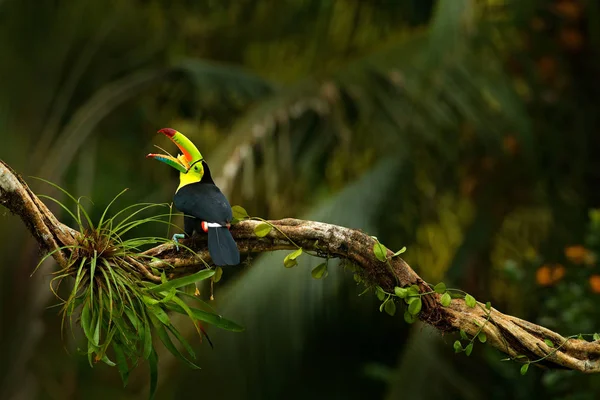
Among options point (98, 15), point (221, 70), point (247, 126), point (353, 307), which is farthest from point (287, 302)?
point (98, 15)

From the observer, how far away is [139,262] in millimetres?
2156

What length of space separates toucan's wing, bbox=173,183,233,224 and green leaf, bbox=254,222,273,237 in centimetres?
7

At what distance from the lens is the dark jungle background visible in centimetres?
454

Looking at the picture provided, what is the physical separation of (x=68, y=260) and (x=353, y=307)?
2746 mm

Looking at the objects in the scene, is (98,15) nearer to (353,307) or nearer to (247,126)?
(247,126)

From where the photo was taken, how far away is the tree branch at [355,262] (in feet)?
6.89

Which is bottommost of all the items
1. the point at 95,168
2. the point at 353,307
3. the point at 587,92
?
the point at 353,307

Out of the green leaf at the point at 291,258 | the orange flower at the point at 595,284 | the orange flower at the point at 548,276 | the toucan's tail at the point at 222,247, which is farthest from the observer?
the orange flower at the point at 548,276

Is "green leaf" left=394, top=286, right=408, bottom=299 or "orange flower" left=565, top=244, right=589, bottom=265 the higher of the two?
"green leaf" left=394, top=286, right=408, bottom=299

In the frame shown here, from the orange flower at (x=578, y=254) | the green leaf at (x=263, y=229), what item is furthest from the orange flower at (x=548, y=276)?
the green leaf at (x=263, y=229)

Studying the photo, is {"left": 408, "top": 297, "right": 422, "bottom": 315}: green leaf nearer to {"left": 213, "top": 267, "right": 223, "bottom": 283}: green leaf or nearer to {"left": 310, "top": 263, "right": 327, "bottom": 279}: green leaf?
{"left": 310, "top": 263, "right": 327, "bottom": 279}: green leaf

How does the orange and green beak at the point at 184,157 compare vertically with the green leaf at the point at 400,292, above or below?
above

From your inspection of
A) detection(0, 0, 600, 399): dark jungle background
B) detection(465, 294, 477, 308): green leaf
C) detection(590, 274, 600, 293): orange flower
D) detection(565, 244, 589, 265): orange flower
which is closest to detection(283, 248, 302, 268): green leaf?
detection(465, 294, 477, 308): green leaf

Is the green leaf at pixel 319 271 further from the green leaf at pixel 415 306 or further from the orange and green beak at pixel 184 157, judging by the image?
the orange and green beak at pixel 184 157
